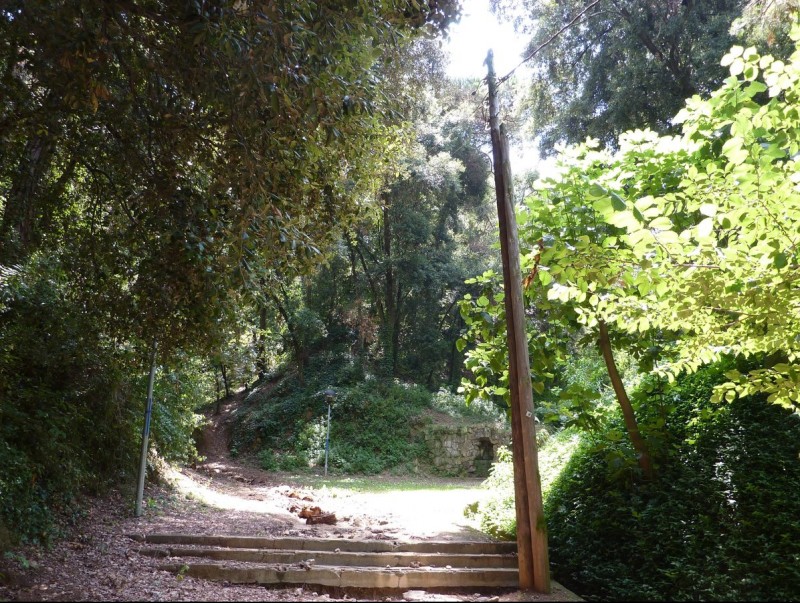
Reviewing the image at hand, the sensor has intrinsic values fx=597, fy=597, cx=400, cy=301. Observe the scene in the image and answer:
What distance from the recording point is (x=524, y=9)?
14391 mm

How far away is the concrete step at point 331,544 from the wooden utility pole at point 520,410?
1608 millimetres

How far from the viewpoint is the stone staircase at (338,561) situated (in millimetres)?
5680

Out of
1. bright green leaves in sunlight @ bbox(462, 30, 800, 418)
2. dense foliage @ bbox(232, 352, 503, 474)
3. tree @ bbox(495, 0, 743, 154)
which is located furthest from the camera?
dense foliage @ bbox(232, 352, 503, 474)

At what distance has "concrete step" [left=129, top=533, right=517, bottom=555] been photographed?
6895 millimetres

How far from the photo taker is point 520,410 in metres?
5.50

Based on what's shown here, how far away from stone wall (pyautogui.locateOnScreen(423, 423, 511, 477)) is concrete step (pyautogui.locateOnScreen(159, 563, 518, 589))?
14888mm

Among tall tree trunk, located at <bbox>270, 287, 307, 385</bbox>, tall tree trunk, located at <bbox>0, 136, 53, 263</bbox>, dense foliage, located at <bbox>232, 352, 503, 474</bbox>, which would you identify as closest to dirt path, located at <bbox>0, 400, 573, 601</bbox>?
tall tree trunk, located at <bbox>0, 136, 53, 263</bbox>

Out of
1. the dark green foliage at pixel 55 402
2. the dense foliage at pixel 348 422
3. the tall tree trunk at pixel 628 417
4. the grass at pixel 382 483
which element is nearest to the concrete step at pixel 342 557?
the dark green foliage at pixel 55 402

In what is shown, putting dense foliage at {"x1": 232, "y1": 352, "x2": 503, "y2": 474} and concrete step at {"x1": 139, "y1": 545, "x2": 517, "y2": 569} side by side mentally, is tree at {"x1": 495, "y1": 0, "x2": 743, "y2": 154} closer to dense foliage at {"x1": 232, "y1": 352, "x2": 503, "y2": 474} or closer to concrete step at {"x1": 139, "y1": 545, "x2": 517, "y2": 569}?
dense foliage at {"x1": 232, "y1": 352, "x2": 503, "y2": 474}

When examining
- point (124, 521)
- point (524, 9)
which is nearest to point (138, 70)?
point (124, 521)

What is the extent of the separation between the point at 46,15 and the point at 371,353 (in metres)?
22.4

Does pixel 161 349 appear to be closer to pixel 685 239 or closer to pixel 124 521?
pixel 124 521

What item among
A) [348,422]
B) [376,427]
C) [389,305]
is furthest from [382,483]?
[389,305]

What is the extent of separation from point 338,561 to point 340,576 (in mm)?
715
